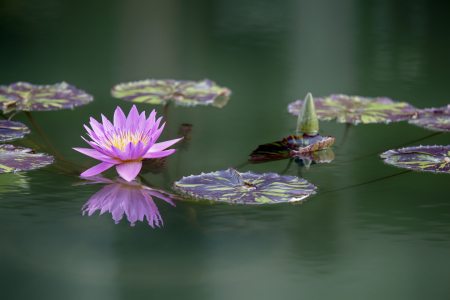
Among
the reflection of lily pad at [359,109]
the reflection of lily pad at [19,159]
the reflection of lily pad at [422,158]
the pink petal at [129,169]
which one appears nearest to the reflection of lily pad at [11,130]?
the reflection of lily pad at [19,159]

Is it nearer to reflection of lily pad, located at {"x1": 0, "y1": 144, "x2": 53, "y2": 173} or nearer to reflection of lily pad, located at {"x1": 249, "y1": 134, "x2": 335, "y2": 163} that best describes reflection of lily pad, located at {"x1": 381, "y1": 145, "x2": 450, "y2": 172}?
reflection of lily pad, located at {"x1": 249, "y1": 134, "x2": 335, "y2": 163}


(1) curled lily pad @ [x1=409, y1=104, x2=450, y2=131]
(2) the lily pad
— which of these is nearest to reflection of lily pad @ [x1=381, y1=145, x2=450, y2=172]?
(1) curled lily pad @ [x1=409, y1=104, x2=450, y2=131]

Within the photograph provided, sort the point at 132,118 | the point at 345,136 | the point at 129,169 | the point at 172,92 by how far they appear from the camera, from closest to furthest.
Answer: the point at 129,169 < the point at 132,118 < the point at 345,136 < the point at 172,92

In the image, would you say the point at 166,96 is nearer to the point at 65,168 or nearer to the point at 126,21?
the point at 65,168

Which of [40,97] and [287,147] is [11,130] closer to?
[40,97]

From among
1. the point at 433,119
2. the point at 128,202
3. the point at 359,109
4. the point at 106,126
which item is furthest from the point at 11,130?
the point at 433,119

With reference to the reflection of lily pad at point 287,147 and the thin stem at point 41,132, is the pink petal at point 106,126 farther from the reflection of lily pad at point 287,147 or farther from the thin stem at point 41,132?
the reflection of lily pad at point 287,147

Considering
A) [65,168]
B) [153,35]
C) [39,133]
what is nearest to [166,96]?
[39,133]

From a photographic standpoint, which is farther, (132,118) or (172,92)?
(172,92)
